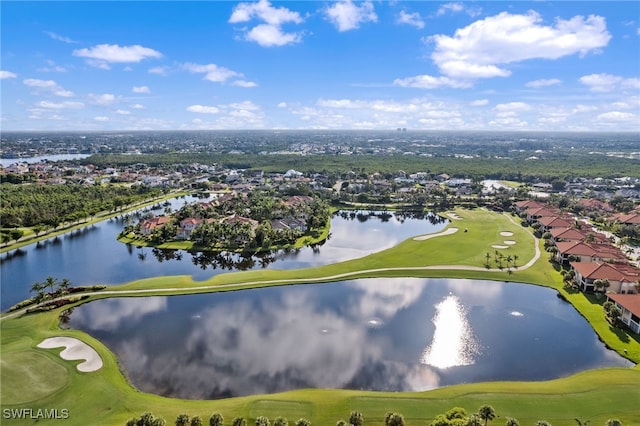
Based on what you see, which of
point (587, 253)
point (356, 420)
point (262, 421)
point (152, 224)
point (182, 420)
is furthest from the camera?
point (152, 224)

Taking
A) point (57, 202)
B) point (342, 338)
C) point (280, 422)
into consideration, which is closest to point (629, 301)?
point (342, 338)

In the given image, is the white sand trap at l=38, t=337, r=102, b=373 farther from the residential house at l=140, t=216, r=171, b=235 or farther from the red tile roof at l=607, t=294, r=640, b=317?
the red tile roof at l=607, t=294, r=640, b=317

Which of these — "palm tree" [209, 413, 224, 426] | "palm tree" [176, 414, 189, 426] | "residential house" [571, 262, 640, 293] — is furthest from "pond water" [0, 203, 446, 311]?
"palm tree" [209, 413, 224, 426]

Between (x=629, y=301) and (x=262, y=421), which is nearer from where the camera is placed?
(x=262, y=421)

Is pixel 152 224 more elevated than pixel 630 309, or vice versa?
pixel 152 224

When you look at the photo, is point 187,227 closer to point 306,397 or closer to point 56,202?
point 56,202
